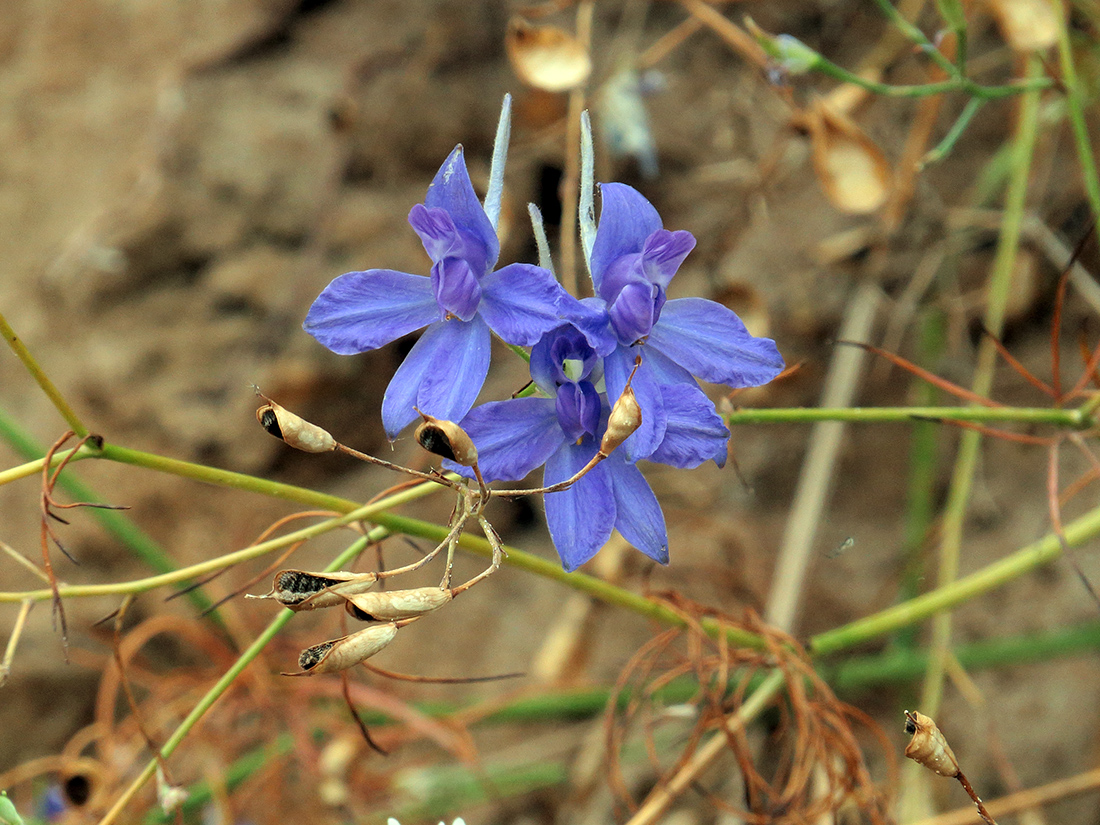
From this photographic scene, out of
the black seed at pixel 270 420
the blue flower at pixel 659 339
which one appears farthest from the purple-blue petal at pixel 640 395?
the black seed at pixel 270 420

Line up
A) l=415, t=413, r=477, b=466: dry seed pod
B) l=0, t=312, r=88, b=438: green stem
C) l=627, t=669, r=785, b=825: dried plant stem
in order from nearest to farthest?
l=415, t=413, r=477, b=466: dry seed pod → l=0, t=312, r=88, b=438: green stem → l=627, t=669, r=785, b=825: dried plant stem

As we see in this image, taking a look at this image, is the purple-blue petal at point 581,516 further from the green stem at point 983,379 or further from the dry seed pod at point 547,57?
the green stem at point 983,379

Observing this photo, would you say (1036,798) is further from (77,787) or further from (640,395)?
(77,787)

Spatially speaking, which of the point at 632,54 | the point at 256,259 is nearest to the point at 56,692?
the point at 256,259

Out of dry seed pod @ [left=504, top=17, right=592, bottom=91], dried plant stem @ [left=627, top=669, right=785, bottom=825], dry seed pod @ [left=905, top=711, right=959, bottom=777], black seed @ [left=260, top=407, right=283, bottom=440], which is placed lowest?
dried plant stem @ [left=627, top=669, right=785, bottom=825]

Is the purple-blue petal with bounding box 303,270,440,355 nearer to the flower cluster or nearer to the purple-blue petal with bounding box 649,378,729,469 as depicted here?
the flower cluster

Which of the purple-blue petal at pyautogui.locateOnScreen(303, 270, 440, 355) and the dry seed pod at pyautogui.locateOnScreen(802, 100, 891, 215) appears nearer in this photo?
the purple-blue petal at pyautogui.locateOnScreen(303, 270, 440, 355)

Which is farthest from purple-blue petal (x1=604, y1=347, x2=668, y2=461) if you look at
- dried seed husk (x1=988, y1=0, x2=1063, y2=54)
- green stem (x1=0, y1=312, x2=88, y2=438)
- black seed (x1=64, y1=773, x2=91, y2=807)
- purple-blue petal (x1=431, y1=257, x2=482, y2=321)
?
dried seed husk (x1=988, y1=0, x2=1063, y2=54)
